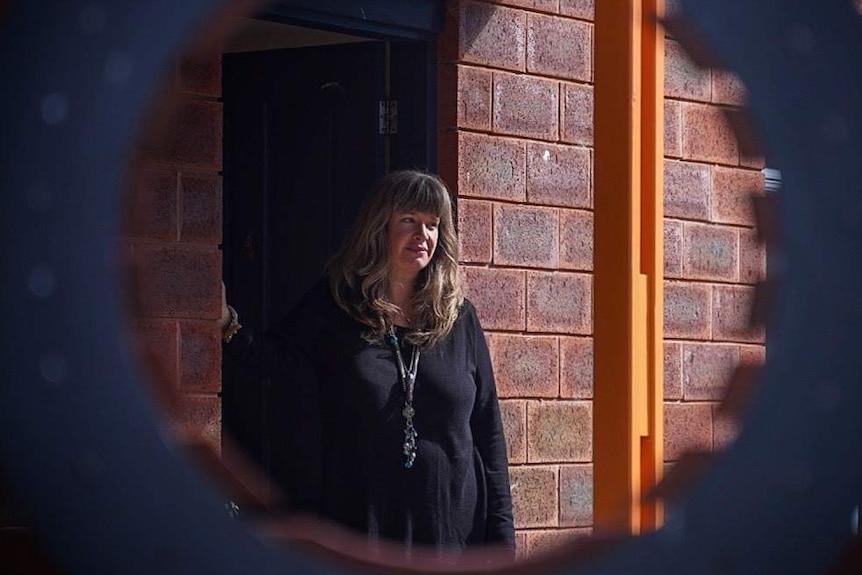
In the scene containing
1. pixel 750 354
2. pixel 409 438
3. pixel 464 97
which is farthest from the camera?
pixel 750 354

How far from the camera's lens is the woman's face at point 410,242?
3674mm

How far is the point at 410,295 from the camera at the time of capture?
12.1 ft

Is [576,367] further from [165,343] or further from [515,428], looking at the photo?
[165,343]

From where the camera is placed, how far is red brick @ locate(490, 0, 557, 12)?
4395 millimetres

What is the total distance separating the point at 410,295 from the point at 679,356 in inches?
52.9

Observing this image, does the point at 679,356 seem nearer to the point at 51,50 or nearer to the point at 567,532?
the point at 567,532

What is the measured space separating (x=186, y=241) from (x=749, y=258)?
1.97 m

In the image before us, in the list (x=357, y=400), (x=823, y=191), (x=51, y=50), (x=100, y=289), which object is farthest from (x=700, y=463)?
(x=357, y=400)

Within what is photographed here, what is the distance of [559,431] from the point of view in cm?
455

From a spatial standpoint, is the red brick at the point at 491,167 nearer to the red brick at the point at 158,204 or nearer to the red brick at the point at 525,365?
the red brick at the point at 525,365

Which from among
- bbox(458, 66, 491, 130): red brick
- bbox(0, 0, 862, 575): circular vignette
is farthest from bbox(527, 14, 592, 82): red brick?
bbox(0, 0, 862, 575): circular vignette

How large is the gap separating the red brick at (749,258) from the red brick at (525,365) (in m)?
0.78

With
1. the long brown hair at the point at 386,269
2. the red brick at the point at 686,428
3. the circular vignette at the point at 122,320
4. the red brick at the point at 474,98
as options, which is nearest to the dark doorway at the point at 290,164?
the red brick at the point at 474,98

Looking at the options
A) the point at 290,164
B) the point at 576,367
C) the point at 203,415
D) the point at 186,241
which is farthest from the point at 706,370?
the point at 186,241
